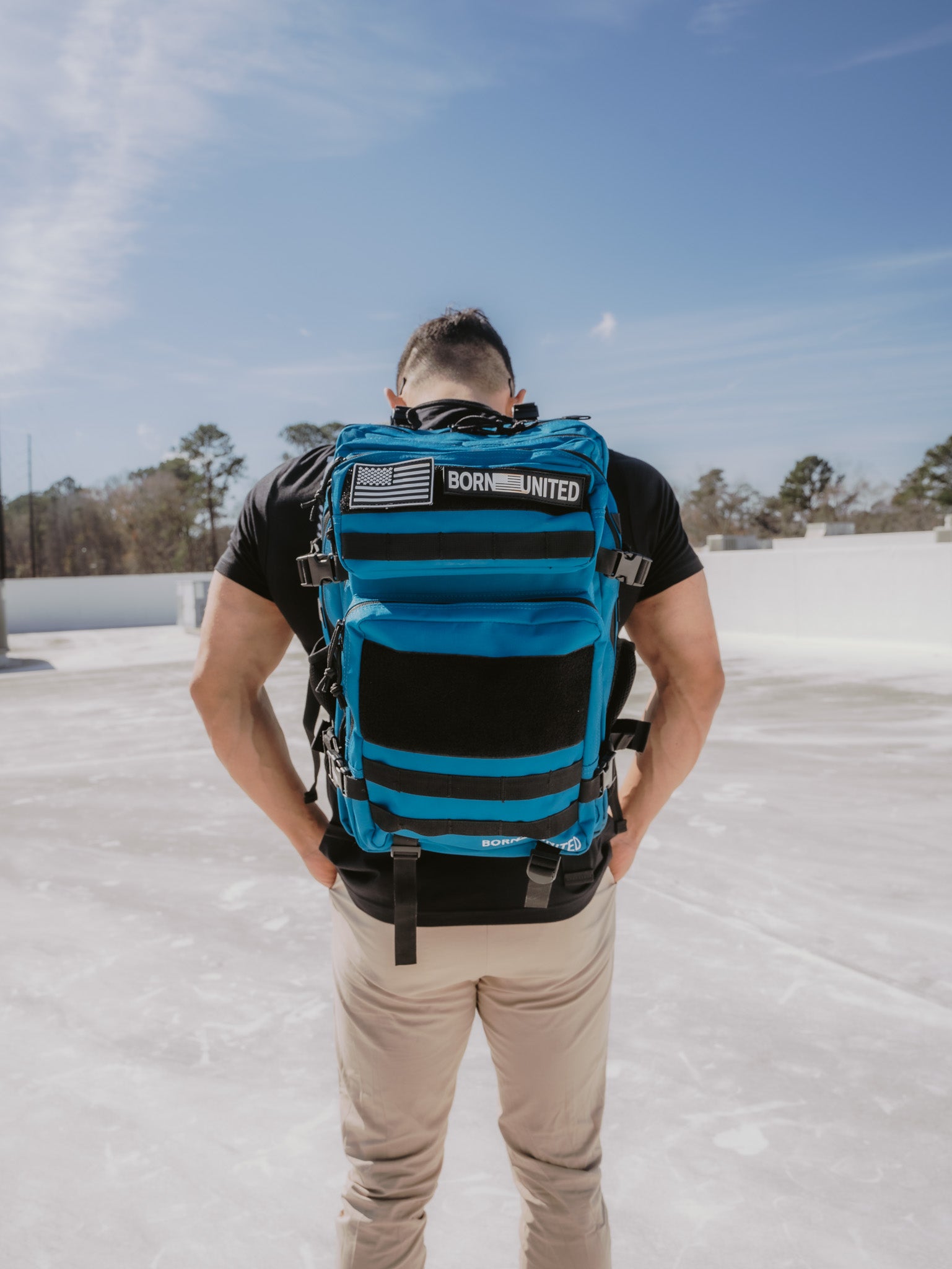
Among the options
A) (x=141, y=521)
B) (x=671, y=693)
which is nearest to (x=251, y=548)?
(x=671, y=693)

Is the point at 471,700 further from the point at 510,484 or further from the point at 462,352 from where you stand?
the point at 462,352

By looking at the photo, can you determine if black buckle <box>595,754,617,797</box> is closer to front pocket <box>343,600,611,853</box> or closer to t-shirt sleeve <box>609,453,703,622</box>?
front pocket <box>343,600,611,853</box>

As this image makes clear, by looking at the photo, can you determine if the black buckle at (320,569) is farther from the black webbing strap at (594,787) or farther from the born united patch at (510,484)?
the black webbing strap at (594,787)

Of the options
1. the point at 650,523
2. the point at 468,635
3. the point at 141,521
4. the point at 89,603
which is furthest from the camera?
the point at 141,521

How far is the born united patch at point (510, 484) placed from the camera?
1063mm

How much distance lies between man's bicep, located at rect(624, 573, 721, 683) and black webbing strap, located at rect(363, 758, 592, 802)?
0.35 meters

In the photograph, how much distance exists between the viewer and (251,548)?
4.31ft

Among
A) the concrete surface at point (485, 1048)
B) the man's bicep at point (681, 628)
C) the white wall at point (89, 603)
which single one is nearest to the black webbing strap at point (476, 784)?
the man's bicep at point (681, 628)

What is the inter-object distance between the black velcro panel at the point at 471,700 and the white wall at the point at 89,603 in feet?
84.3

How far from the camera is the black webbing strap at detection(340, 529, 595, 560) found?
3.48 feet

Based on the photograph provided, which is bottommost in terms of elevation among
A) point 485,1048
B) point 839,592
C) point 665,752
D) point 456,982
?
point 485,1048

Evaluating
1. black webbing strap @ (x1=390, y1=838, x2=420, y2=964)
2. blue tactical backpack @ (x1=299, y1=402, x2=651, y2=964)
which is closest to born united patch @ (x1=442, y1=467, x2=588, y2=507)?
blue tactical backpack @ (x1=299, y1=402, x2=651, y2=964)

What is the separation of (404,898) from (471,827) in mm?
139

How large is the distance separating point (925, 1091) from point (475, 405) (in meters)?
2.02
